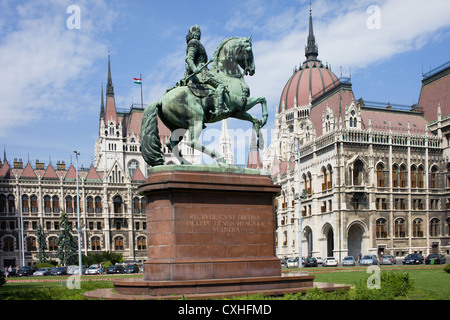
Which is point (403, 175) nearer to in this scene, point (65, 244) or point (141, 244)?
point (141, 244)

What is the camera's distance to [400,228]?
71.4 metres

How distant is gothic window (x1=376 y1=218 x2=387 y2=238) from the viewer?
2758 inches

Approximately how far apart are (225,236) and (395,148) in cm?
6288

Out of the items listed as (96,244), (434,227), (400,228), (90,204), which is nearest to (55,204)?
(90,204)

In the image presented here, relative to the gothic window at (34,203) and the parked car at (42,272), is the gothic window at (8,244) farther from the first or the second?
the parked car at (42,272)

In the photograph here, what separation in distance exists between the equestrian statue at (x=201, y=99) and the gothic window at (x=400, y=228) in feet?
198

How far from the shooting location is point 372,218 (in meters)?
69.4

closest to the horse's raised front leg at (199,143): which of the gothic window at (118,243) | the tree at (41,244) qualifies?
the tree at (41,244)

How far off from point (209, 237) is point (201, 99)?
434 centimetres

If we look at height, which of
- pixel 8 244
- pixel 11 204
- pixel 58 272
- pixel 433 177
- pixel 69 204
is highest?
pixel 433 177

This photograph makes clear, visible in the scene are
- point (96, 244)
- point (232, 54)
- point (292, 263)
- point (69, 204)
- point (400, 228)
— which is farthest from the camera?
point (69, 204)
